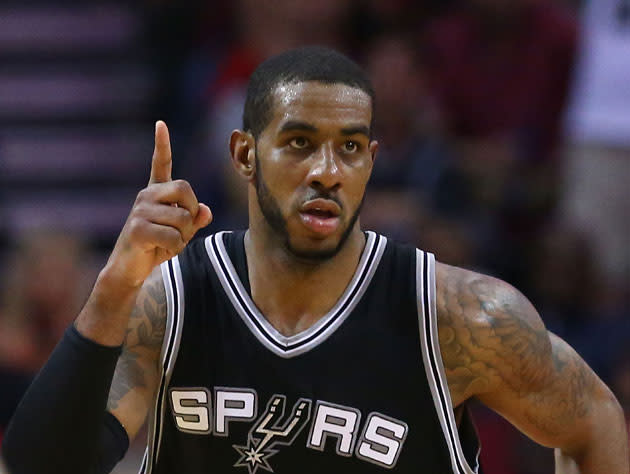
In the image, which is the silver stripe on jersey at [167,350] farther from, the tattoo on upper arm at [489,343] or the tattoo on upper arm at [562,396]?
the tattoo on upper arm at [562,396]

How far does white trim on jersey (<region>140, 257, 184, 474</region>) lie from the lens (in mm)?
3375

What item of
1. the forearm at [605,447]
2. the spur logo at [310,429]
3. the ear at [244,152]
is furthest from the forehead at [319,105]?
the forearm at [605,447]

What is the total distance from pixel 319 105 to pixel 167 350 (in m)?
0.78

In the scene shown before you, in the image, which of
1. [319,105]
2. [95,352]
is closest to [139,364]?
[95,352]

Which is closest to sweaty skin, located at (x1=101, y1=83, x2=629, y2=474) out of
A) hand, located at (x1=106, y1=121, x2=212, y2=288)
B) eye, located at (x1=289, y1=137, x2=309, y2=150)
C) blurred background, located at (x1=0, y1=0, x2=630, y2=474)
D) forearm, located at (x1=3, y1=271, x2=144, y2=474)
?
eye, located at (x1=289, y1=137, x2=309, y2=150)

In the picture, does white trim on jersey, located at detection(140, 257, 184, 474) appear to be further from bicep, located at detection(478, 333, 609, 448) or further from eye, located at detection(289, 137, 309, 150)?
bicep, located at detection(478, 333, 609, 448)

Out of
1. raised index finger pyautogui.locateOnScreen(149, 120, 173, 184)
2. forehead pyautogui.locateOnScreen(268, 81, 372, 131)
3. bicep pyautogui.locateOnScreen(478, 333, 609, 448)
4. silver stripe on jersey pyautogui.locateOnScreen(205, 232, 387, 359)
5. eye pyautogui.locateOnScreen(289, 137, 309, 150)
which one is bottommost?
bicep pyautogui.locateOnScreen(478, 333, 609, 448)

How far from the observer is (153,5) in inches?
304

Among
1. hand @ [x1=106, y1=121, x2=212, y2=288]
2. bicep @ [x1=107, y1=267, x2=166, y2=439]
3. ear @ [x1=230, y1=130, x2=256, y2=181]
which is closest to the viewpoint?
hand @ [x1=106, y1=121, x2=212, y2=288]

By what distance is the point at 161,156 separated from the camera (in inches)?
123

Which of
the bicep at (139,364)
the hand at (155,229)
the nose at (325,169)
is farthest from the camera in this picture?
the bicep at (139,364)

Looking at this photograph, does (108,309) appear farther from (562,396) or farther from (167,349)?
(562,396)

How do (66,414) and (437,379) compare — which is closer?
(66,414)

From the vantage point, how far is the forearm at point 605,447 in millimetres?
3463
